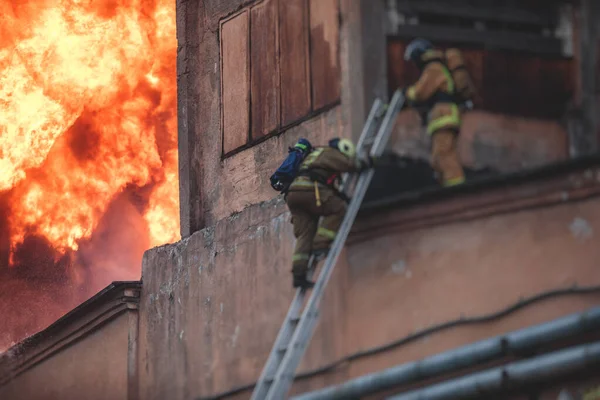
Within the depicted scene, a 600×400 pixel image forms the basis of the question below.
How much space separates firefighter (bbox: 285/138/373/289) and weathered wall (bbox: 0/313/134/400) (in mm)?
4166

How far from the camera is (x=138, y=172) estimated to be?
21891mm

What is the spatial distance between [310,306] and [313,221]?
1032 mm

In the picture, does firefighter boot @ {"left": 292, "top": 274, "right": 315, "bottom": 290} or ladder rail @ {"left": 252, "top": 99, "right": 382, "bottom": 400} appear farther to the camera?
firefighter boot @ {"left": 292, "top": 274, "right": 315, "bottom": 290}

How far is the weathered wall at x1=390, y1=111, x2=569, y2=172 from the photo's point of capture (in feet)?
43.2

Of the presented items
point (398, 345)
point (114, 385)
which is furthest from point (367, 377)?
point (114, 385)

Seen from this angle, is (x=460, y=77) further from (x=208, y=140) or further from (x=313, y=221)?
(x=208, y=140)

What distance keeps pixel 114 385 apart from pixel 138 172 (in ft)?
19.6

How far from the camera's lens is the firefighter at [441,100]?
41.9ft

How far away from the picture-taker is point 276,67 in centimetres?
1491

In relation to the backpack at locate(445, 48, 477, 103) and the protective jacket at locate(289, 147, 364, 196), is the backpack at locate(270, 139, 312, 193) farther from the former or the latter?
the backpack at locate(445, 48, 477, 103)

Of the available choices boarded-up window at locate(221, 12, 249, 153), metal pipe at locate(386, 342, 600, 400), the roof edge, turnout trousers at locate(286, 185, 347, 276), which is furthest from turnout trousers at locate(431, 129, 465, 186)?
the roof edge

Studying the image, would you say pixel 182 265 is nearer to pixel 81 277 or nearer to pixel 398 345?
pixel 398 345

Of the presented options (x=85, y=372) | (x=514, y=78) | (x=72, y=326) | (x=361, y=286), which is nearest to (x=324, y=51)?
(x=514, y=78)

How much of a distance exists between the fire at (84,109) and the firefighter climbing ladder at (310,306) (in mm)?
8522
